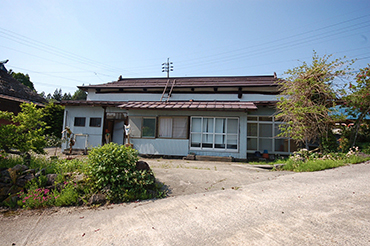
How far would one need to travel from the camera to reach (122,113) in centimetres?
1225

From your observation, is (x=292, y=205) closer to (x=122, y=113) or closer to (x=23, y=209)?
(x=23, y=209)

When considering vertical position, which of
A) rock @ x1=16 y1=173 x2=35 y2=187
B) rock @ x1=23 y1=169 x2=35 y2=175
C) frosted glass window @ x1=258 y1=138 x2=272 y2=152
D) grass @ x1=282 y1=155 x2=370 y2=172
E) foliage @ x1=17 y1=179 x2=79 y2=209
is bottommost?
foliage @ x1=17 y1=179 x2=79 y2=209

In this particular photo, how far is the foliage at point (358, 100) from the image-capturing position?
7480 mm

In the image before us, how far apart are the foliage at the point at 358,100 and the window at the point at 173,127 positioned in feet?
23.0

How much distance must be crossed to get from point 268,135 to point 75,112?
1173cm

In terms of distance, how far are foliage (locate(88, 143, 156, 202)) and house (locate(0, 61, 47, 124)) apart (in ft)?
44.4

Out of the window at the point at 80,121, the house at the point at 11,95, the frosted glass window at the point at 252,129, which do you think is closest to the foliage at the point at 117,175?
the frosted glass window at the point at 252,129

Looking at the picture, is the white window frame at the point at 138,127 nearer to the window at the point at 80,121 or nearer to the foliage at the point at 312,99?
the window at the point at 80,121

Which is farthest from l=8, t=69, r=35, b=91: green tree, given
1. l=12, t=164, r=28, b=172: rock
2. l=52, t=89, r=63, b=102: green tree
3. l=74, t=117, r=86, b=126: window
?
l=12, t=164, r=28, b=172: rock

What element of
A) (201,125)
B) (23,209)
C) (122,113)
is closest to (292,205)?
(23,209)

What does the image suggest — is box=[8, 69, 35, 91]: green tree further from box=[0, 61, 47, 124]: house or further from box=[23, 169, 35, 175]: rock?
box=[23, 169, 35, 175]: rock

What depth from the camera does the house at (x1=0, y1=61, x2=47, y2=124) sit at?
15.3m

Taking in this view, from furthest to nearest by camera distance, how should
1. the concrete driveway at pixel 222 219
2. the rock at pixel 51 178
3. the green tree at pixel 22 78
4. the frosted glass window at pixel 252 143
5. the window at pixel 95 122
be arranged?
the green tree at pixel 22 78 → the window at pixel 95 122 → the frosted glass window at pixel 252 143 → the rock at pixel 51 178 → the concrete driveway at pixel 222 219

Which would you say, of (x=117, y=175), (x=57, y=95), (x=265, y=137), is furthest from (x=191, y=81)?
(x=57, y=95)
